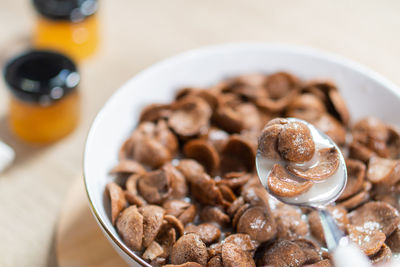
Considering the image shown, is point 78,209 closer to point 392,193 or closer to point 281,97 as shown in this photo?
point 281,97

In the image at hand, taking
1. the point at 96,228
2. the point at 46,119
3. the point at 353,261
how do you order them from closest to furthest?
the point at 353,261 < the point at 96,228 < the point at 46,119

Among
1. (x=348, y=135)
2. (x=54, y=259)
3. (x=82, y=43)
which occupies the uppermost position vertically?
(x=348, y=135)

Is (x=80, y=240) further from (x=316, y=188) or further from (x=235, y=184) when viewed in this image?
(x=316, y=188)

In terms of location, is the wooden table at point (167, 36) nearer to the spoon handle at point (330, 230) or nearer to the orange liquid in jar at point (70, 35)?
the orange liquid in jar at point (70, 35)

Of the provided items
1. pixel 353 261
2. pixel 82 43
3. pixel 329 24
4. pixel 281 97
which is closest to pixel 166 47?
pixel 82 43

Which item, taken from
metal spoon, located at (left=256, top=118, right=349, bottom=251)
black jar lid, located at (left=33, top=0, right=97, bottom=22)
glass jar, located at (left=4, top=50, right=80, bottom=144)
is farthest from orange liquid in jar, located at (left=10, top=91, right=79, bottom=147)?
metal spoon, located at (left=256, top=118, right=349, bottom=251)

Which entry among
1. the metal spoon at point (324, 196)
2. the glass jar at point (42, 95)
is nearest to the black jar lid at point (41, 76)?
the glass jar at point (42, 95)
